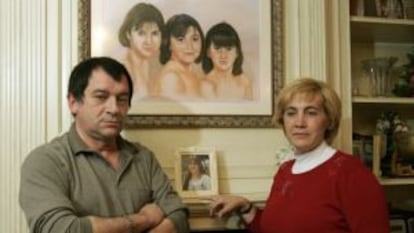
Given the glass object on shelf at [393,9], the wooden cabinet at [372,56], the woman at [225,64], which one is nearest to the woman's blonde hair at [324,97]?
the woman at [225,64]

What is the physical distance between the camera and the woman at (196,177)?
2455 mm

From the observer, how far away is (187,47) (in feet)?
8.21

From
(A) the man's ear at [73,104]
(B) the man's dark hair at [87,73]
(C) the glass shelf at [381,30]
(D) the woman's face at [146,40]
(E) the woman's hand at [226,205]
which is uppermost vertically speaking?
(C) the glass shelf at [381,30]

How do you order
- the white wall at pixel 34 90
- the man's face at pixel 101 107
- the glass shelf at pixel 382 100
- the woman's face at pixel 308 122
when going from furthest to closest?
the glass shelf at pixel 382 100 → the white wall at pixel 34 90 → the woman's face at pixel 308 122 → the man's face at pixel 101 107

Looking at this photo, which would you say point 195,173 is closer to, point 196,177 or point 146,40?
point 196,177

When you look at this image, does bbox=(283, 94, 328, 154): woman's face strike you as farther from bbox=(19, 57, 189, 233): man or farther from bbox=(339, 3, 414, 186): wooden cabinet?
bbox=(339, 3, 414, 186): wooden cabinet

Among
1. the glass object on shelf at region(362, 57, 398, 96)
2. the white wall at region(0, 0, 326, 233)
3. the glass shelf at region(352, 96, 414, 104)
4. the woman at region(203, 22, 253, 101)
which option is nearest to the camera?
the white wall at region(0, 0, 326, 233)

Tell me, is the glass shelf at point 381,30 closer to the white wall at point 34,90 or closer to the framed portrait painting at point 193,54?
the framed portrait painting at point 193,54

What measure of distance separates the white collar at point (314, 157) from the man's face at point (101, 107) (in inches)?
29.6

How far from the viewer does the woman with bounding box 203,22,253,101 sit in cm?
254

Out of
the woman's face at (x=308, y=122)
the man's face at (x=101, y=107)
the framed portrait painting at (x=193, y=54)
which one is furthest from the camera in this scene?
the framed portrait painting at (x=193, y=54)

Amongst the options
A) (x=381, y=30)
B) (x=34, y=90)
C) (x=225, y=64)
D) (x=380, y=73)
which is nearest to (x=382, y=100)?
(x=380, y=73)

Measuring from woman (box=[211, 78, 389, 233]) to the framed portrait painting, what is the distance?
15.5 inches

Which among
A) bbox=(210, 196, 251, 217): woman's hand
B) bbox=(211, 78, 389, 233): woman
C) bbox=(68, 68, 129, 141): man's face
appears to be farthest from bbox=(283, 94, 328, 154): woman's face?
bbox=(68, 68, 129, 141): man's face
